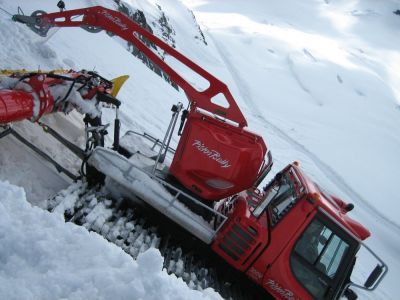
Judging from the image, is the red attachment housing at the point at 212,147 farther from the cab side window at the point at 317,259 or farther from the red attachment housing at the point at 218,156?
the cab side window at the point at 317,259

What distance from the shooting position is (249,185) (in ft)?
18.3

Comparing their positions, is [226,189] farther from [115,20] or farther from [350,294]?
[115,20]

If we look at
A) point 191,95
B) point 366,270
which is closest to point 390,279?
point 366,270

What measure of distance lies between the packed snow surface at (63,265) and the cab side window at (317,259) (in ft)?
6.54

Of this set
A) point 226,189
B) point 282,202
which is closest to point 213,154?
point 226,189

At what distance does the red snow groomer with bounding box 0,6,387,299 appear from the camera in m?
4.90

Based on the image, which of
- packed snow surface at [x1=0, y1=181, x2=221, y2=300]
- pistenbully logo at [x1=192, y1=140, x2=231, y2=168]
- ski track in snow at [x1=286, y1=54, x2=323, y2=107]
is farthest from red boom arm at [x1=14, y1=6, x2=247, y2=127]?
ski track in snow at [x1=286, y1=54, x2=323, y2=107]

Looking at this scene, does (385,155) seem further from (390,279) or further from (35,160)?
(35,160)

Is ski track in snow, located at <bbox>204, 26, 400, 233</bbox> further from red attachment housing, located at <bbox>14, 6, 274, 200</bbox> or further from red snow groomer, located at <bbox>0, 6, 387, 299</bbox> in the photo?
red attachment housing, located at <bbox>14, 6, 274, 200</bbox>

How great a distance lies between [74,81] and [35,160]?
47.8 inches

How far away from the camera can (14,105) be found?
4.68m

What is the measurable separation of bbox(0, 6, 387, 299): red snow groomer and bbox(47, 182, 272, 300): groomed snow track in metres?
0.26

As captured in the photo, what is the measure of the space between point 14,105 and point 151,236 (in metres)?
2.31

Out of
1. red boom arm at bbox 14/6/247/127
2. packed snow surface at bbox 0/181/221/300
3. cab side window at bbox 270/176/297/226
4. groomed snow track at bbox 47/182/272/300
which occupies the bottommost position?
groomed snow track at bbox 47/182/272/300
